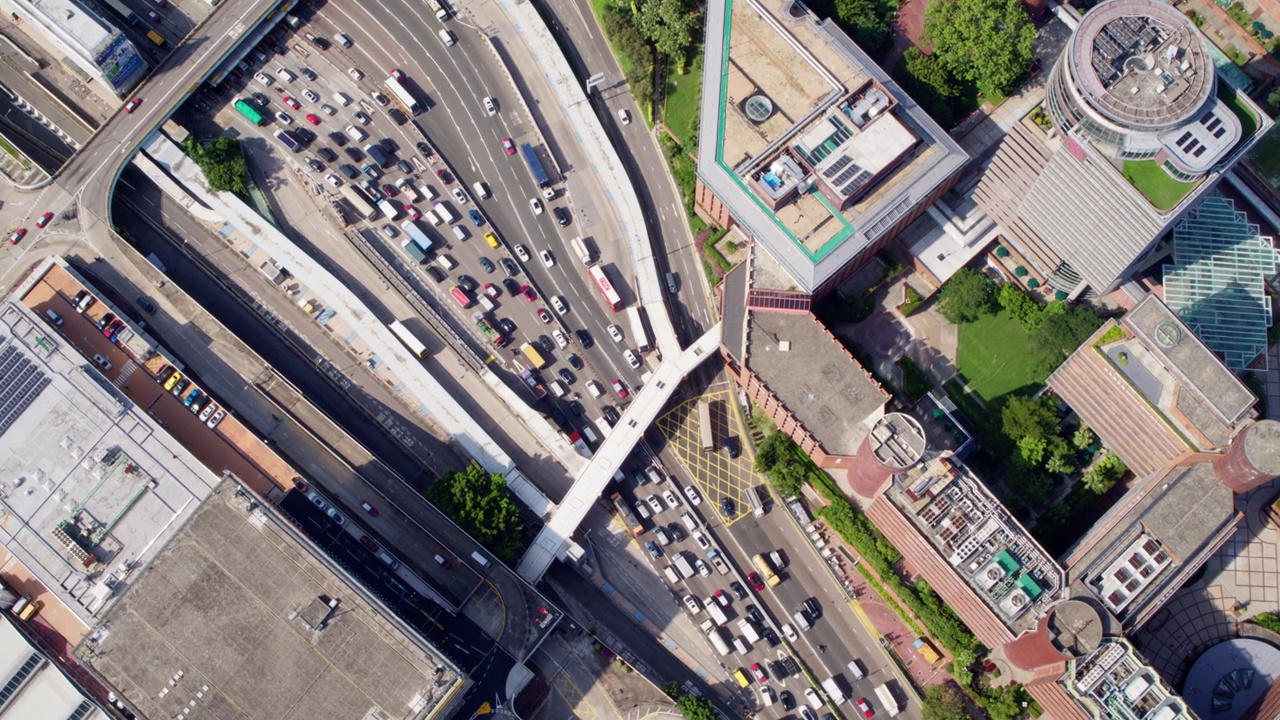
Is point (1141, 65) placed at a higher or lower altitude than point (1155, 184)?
higher

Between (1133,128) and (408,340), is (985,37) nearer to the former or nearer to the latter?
(1133,128)

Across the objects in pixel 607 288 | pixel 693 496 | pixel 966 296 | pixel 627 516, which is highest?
pixel 966 296

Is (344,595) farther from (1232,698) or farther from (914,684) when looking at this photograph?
(1232,698)

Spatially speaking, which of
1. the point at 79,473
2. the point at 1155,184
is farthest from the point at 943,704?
the point at 79,473

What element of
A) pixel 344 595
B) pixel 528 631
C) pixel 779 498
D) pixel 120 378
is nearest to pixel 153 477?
pixel 120 378

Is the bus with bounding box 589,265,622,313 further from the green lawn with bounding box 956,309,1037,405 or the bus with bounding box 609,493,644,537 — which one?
the green lawn with bounding box 956,309,1037,405

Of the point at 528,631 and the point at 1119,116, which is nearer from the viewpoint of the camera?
the point at 1119,116

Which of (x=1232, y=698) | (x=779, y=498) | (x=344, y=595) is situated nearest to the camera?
(x=344, y=595)

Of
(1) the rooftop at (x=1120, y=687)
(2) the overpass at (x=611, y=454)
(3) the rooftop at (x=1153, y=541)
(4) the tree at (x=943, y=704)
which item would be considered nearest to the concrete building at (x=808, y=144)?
(2) the overpass at (x=611, y=454)
